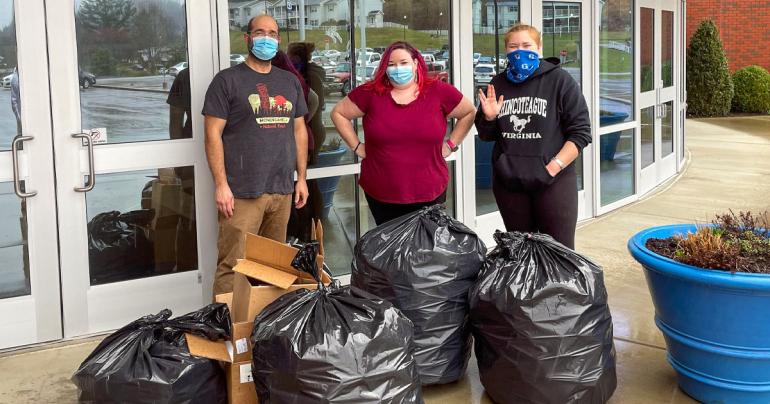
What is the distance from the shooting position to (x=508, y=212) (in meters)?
3.94

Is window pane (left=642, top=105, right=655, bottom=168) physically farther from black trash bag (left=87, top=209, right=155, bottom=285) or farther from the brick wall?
the brick wall

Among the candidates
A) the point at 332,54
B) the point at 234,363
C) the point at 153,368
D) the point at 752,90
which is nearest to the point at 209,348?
the point at 234,363

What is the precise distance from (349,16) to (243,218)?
4.96 ft

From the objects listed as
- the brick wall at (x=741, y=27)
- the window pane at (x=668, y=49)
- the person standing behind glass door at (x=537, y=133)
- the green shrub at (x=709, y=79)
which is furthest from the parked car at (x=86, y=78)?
the brick wall at (x=741, y=27)

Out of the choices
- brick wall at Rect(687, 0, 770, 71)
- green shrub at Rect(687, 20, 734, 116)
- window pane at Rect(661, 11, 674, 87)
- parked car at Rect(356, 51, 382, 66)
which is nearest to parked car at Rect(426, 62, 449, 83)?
parked car at Rect(356, 51, 382, 66)

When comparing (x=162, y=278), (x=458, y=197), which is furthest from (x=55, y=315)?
(x=458, y=197)

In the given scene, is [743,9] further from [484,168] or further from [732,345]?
[732,345]

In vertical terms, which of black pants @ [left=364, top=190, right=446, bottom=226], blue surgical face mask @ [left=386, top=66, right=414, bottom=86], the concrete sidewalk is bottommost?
the concrete sidewalk

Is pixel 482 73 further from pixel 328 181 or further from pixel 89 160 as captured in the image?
pixel 89 160

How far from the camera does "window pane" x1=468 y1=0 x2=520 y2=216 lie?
575cm

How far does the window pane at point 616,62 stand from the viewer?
7.19 metres

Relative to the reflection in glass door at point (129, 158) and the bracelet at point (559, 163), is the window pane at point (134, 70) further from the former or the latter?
the bracelet at point (559, 163)

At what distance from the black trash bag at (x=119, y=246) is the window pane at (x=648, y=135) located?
5.29 m

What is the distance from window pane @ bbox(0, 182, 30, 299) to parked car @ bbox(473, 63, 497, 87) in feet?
9.98
